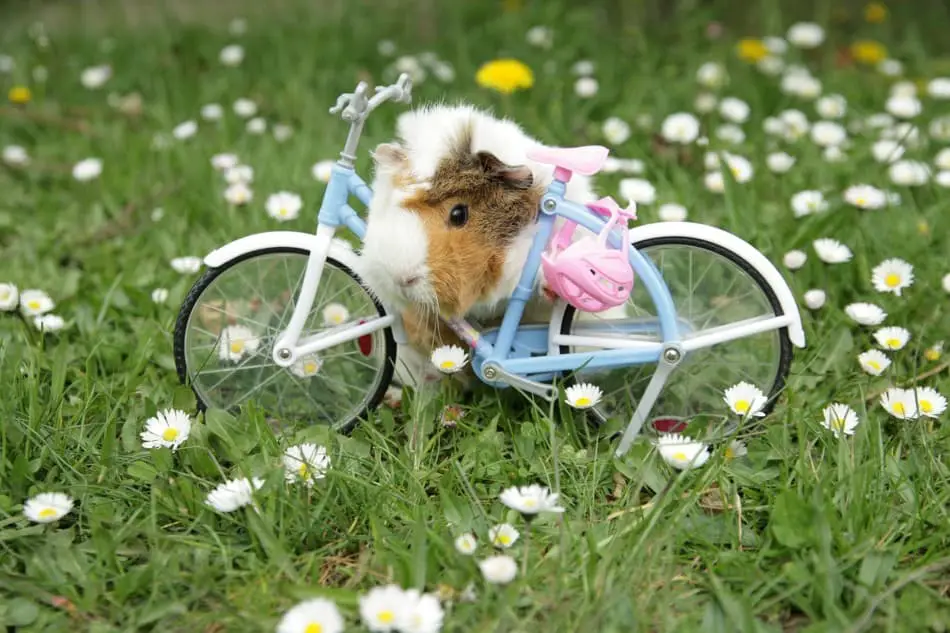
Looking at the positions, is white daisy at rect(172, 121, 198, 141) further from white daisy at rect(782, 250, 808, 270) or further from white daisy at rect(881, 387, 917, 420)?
white daisy at rect(881, 387, 917, 420)

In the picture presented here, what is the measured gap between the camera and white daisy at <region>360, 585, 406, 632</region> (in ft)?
4.98

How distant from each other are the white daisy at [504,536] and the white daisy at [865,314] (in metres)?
1.05

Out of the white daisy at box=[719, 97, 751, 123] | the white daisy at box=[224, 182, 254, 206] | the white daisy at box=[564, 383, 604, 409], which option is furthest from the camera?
the white daisy at box=[719, 97, 751, 123]

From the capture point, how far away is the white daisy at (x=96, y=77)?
4.04 meters

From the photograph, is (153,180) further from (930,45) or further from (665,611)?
(930,45)

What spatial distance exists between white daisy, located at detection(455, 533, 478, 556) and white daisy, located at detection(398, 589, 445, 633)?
0.33ft

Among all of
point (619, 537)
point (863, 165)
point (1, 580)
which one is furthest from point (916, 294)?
point (1, 580)

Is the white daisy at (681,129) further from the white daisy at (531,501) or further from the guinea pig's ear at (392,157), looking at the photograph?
the white daisy at (531,501)

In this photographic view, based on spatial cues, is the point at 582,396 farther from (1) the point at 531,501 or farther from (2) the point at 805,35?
(2) the point at 805,35

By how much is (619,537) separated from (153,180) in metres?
2.29

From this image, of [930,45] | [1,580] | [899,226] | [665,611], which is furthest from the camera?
[930,45]

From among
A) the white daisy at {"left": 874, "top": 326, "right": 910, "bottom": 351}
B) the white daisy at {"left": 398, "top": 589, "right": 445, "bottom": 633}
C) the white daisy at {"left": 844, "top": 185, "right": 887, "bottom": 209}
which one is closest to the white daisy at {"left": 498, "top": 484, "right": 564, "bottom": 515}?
the white daisy at {"left": 398, "top": 589, "right": 445, "bottom": 633}

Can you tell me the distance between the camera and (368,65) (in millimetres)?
4125

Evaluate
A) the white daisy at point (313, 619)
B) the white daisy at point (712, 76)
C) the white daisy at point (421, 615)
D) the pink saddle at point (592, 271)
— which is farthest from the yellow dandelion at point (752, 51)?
the white daisy at point (313, 619)
